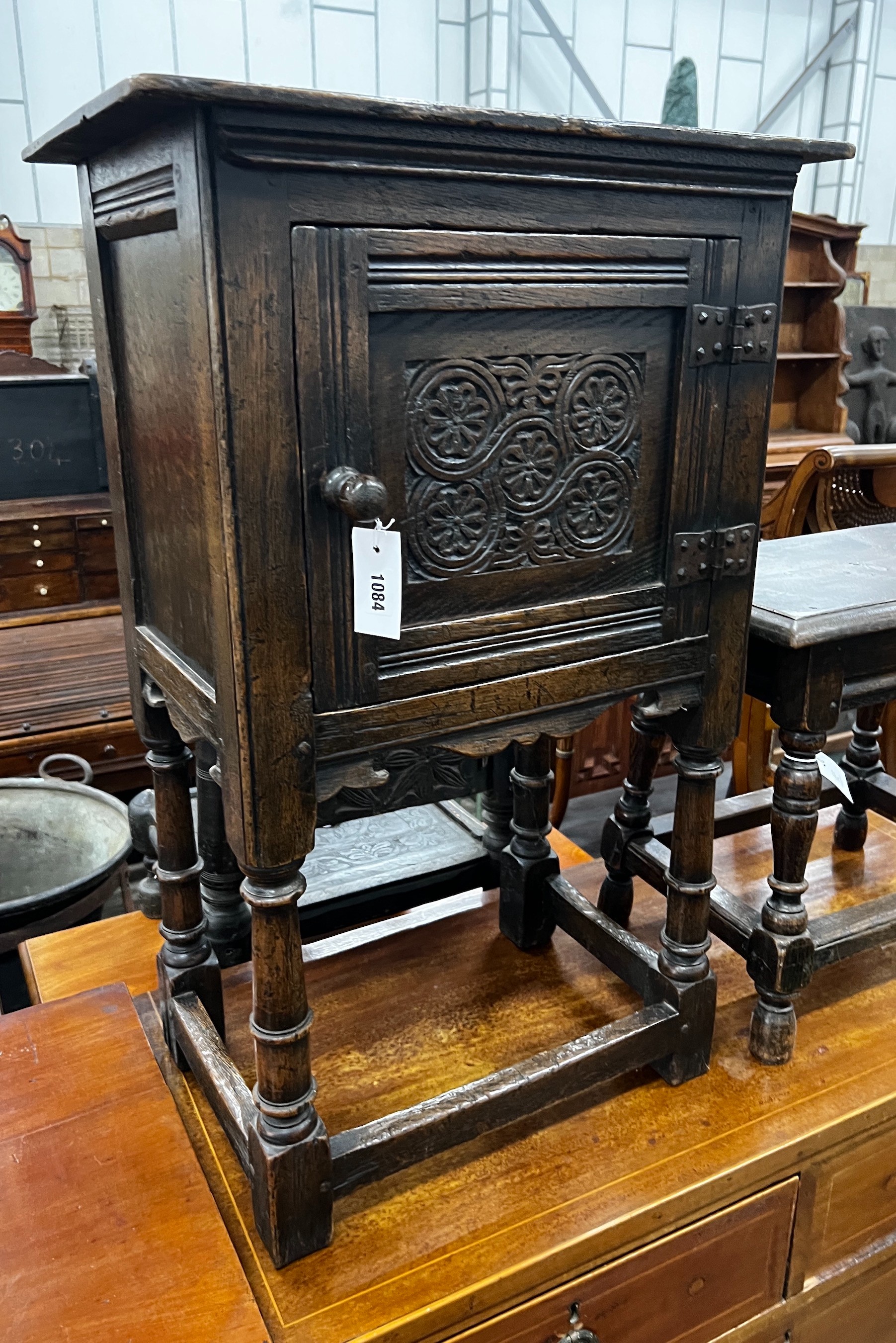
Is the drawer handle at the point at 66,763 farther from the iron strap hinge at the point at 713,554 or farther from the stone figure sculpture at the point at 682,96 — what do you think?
the stone figure sculpture at the point at 682,96

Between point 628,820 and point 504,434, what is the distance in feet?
2.70

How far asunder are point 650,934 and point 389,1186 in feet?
2.13

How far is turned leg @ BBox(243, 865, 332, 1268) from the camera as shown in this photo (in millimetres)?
1014

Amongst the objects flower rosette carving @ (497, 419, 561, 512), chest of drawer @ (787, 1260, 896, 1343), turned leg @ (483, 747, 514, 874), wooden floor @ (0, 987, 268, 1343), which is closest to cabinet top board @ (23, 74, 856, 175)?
flower rosette carving @ (497, 419, 561, 512)

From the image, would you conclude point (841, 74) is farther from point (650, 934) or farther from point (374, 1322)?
point (374, 1322)

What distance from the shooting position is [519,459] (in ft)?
3.28

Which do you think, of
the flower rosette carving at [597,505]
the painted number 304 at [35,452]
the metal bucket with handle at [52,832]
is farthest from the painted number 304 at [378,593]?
the painted number 304 at [35,452]

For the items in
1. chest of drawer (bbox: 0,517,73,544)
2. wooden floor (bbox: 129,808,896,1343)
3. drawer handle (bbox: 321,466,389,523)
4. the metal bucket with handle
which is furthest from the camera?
chest of drawer (bbox: 0,517,73,544)

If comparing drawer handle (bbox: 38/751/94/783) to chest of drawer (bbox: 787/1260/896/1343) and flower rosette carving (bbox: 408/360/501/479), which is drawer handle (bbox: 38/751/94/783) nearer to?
flower rosette carving (bbox: 408/360/501/479)

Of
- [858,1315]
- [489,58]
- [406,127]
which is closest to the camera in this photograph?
[406,127]

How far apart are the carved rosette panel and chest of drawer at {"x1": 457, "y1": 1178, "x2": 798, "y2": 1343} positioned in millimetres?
803

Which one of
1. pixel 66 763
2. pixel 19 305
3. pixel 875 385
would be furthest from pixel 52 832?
pixel 875 385

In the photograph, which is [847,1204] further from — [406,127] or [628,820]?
[406,127]

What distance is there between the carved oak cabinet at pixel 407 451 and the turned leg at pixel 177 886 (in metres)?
0.02
